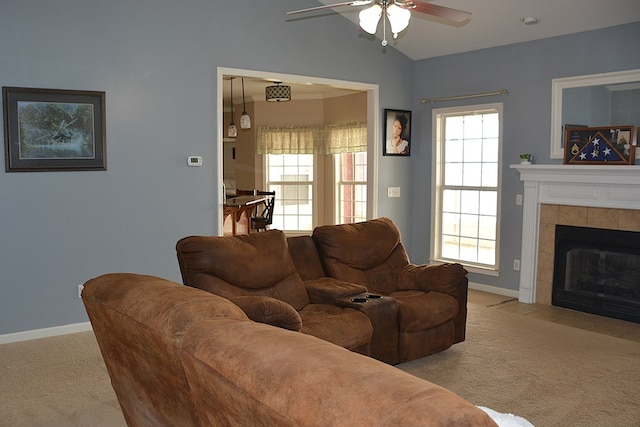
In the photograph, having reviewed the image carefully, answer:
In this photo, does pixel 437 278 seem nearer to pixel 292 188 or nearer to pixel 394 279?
pixel 394 279

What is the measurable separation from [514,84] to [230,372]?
18.3ft

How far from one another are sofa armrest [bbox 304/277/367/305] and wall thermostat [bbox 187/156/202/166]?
1.84 metres

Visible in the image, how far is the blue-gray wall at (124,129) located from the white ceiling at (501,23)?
1306 mm

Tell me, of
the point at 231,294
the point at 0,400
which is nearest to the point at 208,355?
the point at 231,294

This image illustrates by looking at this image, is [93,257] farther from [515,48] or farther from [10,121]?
[515,48]

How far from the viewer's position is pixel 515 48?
6.07 meters

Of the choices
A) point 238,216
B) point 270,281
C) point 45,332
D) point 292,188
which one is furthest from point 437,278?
point 292,188

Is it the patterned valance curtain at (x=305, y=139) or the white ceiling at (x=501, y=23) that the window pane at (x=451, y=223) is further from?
the patterned valance curtain at (x=305, y=139)

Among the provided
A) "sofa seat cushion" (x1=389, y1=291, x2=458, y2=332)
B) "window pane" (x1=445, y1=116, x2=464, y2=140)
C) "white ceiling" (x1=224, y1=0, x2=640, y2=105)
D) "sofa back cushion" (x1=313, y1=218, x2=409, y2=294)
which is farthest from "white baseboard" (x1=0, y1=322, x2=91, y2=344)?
"window pane" (x1=445, y1=116, x2=464, y2=140)

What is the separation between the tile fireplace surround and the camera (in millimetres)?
5211

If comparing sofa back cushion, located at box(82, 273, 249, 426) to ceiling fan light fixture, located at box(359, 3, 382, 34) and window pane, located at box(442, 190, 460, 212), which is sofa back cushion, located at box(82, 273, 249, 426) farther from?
window pane, located at box(442, 190, 460, 212)

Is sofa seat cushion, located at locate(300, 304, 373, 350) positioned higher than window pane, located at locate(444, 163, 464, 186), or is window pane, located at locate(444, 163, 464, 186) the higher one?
window pane, located at locate(444, 163, 464, 186)

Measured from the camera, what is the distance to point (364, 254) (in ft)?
14.9

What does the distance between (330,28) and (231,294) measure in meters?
3.73
